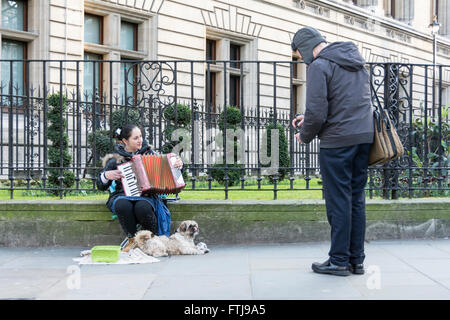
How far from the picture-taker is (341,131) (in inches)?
190

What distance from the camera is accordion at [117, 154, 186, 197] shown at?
607cm

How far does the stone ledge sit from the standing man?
1.79m

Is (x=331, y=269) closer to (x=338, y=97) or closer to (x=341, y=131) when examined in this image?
(x=341, y=131)

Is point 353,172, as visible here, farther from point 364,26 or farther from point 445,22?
point 445,22

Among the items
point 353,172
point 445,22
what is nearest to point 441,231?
point 353,172

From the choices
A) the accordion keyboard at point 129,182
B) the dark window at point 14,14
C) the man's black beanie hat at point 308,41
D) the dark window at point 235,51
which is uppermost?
the dark window at point 235,51

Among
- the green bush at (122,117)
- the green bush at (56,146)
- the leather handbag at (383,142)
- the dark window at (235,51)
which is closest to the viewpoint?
the leather handbag at (383,142)

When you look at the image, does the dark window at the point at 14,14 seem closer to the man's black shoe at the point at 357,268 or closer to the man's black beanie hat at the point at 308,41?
the man's black beanie hat at the point at 308,41

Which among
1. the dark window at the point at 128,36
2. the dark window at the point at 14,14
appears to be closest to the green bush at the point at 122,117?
the dark window at the point at 14,14

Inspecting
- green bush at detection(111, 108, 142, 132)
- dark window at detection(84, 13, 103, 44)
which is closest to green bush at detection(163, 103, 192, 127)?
green bush at detection(111, 108, 142, 132)

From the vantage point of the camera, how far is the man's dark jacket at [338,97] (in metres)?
4.77

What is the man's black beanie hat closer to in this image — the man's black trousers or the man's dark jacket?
the man's dark jacket
